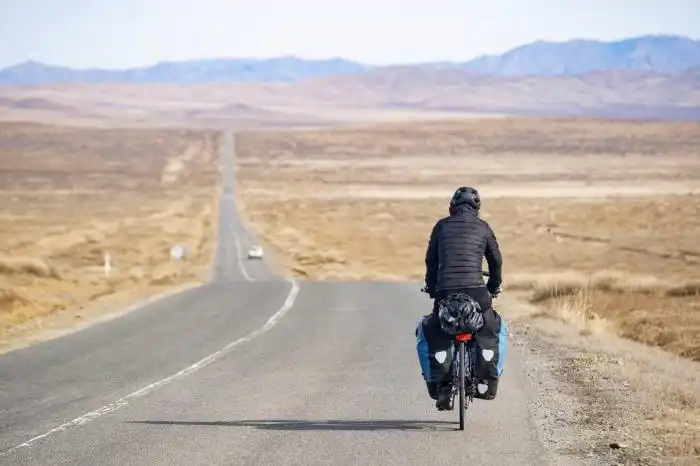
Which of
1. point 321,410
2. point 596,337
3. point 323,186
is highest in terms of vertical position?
point 321,410

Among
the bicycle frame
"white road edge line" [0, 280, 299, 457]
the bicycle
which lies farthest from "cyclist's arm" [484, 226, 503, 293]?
"white road edge line" [0, 280, 299, 457]

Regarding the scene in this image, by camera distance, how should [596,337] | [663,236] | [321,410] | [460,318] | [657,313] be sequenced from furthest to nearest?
[663,236] → [657,313] → [596,337] → [321,410] → [460,318]

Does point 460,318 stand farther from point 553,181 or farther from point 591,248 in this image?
point 553,181

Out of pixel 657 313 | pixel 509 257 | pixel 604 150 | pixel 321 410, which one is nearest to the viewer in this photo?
pixel 321 410

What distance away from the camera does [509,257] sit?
190 ft

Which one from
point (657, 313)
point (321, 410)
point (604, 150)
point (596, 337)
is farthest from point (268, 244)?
point (604, 150)

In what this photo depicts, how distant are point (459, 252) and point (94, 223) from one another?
75.1m

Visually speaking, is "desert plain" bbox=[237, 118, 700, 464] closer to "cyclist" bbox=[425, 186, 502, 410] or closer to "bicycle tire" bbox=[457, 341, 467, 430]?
"bicycle tire" bbox=[457, 341, 467, 430]

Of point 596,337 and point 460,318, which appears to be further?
point 596,337

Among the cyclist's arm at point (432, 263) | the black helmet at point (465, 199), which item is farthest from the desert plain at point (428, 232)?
the black helmet at point (465, 199)

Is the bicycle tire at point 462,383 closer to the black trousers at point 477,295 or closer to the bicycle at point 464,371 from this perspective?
the bicycle at point 464,371

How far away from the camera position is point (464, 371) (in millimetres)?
10914

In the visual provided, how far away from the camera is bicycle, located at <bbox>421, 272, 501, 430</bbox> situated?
1068 centimetres

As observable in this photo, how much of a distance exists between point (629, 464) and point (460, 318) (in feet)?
6.18
